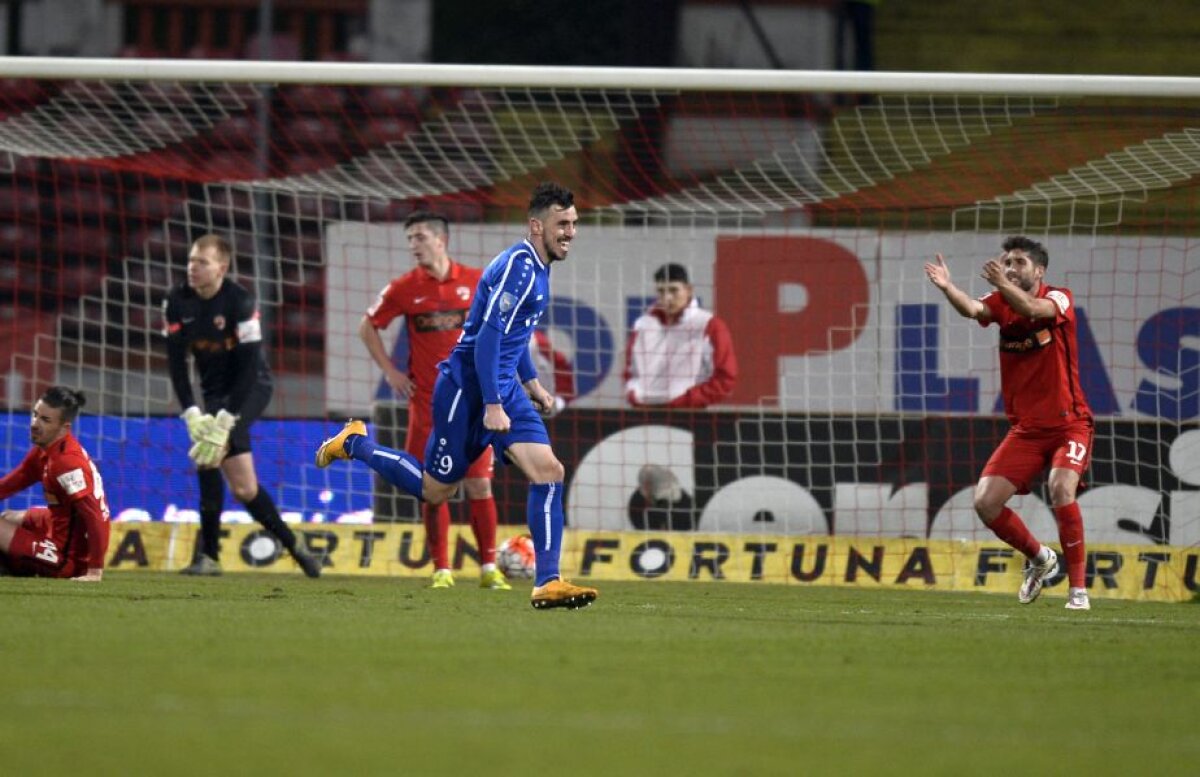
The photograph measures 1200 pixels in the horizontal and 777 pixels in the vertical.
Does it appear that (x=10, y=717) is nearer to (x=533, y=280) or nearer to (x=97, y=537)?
(x=533, y=280)

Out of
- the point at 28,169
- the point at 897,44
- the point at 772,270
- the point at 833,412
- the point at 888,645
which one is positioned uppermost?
the point at 897,44

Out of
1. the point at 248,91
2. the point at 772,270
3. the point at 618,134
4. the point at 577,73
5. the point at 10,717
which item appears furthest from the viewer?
the point at 248,91

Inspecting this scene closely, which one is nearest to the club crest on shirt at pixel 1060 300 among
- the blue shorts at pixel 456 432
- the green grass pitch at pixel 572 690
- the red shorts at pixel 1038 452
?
the red shorts at pixel 1038 452

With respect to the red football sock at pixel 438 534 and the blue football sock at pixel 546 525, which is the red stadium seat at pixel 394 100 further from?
the blue football sock at pixel 546 525

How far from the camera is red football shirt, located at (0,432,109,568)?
970cm

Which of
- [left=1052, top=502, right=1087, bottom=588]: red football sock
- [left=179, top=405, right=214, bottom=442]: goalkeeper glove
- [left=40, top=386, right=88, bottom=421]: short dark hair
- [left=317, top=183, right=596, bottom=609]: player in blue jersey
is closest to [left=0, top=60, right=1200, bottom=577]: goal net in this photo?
[left=179, top=405, right=214, bottom=442]: goalkeeper glove

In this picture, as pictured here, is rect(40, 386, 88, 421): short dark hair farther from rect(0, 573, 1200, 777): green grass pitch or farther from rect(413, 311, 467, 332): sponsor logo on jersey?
rect(413, 311, 467, 332): sponsor logo on jersey

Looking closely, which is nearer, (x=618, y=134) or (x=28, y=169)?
(x=618, y=134)

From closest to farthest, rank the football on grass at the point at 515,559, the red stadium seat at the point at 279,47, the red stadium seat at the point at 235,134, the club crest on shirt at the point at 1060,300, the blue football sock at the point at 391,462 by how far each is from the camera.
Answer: the blue football sock at the point at 391,462, the club crest on shirt at the point at 1060,300, the football on grass at the point at 515,559, the red stadium seat at the point at 235,134, the red stadium seat at the point at 279,47

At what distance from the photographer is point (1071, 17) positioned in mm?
20703

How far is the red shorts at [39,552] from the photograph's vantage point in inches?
394

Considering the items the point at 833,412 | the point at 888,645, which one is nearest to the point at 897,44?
the point at 833,412

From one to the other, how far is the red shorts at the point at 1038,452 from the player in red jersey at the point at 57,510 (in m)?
4.74

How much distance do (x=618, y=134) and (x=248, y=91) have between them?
398cm
